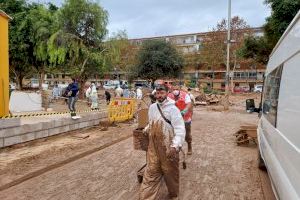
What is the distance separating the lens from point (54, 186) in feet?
20.0

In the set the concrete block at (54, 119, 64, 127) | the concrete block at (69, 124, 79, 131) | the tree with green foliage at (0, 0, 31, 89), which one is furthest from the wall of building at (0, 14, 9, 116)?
the tree with green foliage at (0, 0, 31, 89)

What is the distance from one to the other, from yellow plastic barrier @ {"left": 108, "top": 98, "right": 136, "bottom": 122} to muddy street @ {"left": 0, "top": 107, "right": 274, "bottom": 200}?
4.69 meters

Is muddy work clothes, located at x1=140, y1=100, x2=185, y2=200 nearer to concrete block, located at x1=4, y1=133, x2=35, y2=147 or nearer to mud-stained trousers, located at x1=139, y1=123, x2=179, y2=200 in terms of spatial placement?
mud-stained trousers, located at x1=139, y1=123, x2=179, y2=200

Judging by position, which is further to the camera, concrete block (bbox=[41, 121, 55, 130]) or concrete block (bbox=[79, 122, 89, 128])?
concrete block (bbox=[79, 122, 89, 128])

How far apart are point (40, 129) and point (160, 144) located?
Result: 6.92 metres

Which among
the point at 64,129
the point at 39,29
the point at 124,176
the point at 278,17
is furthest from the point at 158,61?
the point at 124,176

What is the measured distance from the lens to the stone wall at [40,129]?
30.8 ft

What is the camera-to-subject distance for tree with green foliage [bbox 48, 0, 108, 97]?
28.3 metres

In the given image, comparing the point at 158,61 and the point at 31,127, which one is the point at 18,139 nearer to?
the point at 31,127

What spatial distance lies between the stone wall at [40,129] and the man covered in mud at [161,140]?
5.81 metres

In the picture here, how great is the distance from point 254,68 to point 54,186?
64857 mm

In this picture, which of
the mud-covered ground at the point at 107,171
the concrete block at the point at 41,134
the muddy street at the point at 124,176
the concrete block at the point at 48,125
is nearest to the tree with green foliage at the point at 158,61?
the concrete block at the point at 48,125

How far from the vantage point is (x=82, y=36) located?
1169 inches

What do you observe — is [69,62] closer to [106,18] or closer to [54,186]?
[106,18]
